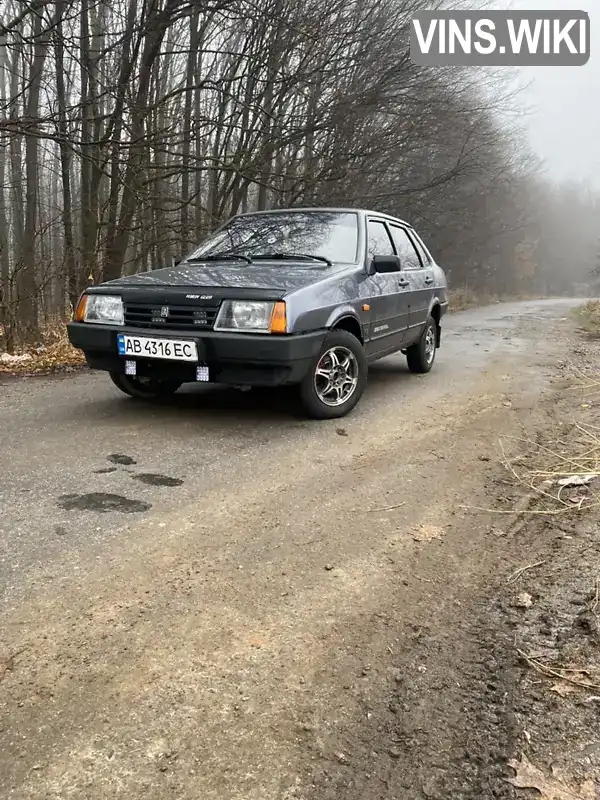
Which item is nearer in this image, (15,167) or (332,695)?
(332,695)

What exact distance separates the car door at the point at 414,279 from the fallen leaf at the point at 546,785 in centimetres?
494

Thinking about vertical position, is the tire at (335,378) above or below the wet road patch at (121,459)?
above

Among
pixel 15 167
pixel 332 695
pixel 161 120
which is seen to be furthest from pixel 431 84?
pixel 332 695

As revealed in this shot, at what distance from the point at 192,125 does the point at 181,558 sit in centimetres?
863

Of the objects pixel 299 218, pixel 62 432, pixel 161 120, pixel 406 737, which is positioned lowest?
pixel 406 737

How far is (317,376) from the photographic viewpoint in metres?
4.50

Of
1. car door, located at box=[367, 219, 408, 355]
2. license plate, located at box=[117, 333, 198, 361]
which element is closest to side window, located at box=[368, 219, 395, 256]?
car door, located at box=[367, 219, 408, 355]

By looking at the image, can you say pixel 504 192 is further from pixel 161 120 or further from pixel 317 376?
pixel 317 376

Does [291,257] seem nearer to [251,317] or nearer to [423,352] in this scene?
[251,317]

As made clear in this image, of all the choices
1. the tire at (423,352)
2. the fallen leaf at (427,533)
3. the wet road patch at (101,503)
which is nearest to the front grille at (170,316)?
the wet road patch at (101,503)

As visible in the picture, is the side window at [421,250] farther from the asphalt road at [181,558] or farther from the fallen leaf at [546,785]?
the fallen leaf at [546,785]

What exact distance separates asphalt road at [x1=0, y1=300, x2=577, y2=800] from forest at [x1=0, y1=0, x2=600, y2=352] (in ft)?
13.5

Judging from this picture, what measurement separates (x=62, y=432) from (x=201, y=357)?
3.54ft

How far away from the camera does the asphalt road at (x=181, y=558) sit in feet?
4.85
